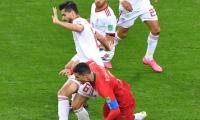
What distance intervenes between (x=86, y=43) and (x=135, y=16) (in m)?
3.52

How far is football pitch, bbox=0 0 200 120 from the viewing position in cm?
1172

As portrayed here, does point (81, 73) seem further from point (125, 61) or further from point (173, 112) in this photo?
point (125, 61)

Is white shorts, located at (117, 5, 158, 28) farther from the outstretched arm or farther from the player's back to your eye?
the player's back

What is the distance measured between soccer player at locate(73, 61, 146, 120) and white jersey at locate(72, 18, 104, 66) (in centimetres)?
26

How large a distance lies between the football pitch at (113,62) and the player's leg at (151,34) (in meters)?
0.16

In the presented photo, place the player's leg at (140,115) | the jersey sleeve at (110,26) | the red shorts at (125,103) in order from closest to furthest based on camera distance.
Answer: 1. the red shorts at (125,103)
2. the player's leg at (140,115)
3. the jersey sleeve at (110,26)

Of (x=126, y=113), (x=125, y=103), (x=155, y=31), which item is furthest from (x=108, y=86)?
(x=155, y=31)

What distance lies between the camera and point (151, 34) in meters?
13.7

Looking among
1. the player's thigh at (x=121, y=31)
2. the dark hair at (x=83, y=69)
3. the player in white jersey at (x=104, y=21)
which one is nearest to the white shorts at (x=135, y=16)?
the player's thigh at (x=121, y=31)

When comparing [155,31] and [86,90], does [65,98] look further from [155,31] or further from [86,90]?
[155,31]

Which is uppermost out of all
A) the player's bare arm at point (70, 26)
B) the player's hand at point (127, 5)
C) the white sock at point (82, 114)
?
the player's bare arm at point (70, 26)

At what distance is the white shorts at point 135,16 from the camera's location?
1351 centimetres

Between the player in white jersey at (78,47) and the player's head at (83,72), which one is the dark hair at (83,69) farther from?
the player in white jersey at (78,47)

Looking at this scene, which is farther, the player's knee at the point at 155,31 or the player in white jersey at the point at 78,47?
the player's knee at the point at 155,31
